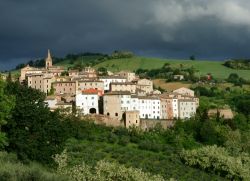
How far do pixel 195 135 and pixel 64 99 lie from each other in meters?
20.8

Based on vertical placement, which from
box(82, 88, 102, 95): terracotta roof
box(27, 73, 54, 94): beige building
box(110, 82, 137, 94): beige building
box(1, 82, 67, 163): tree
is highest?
box(27, 73, 54, 94): beige building

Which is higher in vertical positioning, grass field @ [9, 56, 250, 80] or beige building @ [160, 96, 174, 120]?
grass field @ [9, 56, 250, 80]

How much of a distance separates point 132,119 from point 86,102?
25.5ft

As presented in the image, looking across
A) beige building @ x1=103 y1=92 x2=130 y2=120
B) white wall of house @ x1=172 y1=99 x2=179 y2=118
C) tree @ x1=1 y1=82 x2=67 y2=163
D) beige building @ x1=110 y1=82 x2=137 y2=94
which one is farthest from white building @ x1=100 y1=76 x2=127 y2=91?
tree @ x1=1 y1=82 x2=67 y2=163

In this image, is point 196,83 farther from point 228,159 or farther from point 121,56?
point 228,159

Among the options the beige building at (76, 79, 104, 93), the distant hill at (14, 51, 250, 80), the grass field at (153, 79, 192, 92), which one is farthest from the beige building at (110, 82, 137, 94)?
the distant hill at (14, 51, 250, 80)

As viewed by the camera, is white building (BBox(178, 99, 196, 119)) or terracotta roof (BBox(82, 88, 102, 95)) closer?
terracotta roof (BBox(82, 88, 102, 95))

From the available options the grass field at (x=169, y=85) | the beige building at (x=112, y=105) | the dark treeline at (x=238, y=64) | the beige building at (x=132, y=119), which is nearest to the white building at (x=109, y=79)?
the beige building at (x=112, y=105)

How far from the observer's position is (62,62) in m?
176

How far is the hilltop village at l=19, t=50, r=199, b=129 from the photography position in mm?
86500

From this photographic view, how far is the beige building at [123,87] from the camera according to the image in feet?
313

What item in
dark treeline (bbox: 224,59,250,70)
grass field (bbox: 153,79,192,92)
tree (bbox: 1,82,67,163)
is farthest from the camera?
dark treeline (bbox: 224,59,250,70)

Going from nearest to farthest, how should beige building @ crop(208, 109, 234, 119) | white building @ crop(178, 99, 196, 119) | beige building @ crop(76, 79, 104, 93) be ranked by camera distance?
1. beige building @ crop(208, 109, 234, 119)
2. white building @ crop(178, 99, 196, 119)
3. beige building @ crop(76, 79, 104, 93)

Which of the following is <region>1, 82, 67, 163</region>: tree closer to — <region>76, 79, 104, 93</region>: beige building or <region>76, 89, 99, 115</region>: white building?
<region>76, 89, 99, 115</region>: white building
